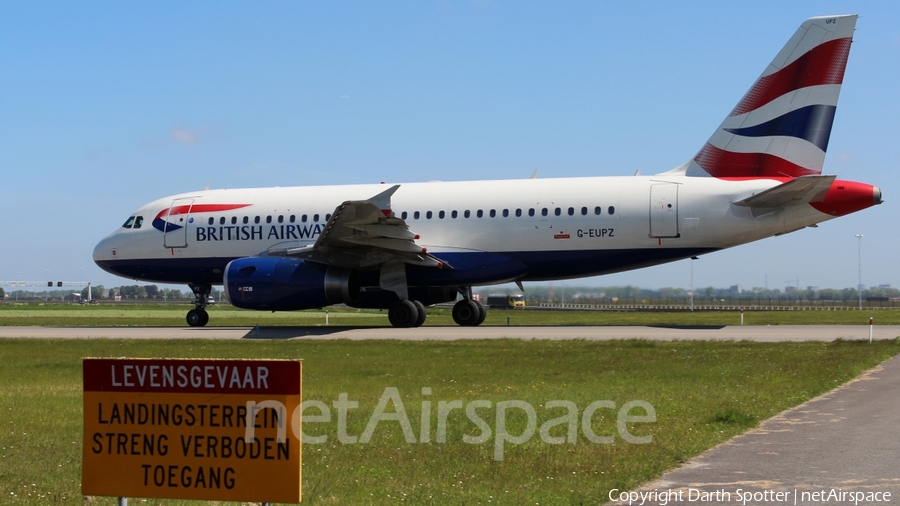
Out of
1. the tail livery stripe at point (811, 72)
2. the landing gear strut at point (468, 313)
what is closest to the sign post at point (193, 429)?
the tail livery stripe at point (811, 72)

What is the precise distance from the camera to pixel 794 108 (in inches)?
977

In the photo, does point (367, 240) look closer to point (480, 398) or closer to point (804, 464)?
point (480, 398)

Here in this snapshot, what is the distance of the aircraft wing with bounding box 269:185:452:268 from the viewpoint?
24.1 metres

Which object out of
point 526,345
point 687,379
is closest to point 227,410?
point 687,379

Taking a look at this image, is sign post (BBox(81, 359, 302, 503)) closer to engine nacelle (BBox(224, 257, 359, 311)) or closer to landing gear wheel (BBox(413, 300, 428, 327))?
engine nacelle (BBox(224, 257, 359, 311))

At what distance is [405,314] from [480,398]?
15.3m

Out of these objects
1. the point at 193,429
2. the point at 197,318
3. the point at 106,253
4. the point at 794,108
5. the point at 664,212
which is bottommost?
the point at 197,318

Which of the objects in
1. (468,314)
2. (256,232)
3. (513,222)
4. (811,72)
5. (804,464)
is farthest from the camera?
(468,314)

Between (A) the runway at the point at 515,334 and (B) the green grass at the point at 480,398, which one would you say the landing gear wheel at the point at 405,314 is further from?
(B) the green grass at the point at 480,398

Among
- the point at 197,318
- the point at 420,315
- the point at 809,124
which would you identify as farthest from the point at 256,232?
the point at 809,124

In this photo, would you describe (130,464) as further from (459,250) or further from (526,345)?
(459,250)

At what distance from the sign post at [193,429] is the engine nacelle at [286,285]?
775 inches

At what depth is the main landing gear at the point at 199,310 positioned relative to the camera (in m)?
30.5

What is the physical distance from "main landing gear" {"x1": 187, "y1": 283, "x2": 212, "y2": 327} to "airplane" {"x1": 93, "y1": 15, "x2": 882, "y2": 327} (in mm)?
3526
